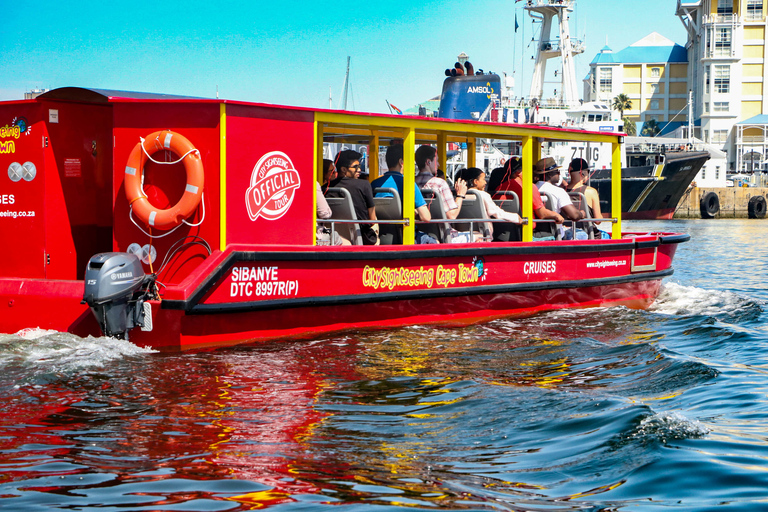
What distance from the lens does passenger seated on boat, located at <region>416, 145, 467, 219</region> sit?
8875mm

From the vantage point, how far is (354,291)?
7.58 metres

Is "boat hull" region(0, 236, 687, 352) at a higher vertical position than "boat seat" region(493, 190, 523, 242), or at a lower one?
lower

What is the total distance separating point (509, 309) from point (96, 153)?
4.84m

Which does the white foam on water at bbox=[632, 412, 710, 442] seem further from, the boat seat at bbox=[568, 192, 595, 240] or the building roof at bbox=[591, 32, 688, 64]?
the building roof at bbox=[591, 32, 688, 64]

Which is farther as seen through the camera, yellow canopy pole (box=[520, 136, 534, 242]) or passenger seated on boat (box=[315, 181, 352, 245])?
yellow canopy pole (box=[520, 136, 534, 242])

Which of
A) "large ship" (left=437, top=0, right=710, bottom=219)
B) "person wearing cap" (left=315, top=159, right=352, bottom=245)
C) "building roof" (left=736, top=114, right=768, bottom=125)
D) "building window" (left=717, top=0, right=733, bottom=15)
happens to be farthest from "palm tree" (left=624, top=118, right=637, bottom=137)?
"person wearing cap" (left=315, top=159, right=352, bottom=245)

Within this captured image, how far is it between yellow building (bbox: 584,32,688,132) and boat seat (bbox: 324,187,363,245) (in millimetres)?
83581

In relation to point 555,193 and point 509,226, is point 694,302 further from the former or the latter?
point 509,226

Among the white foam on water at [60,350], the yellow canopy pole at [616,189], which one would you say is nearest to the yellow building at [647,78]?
the yellow canopy pole at [616,189]

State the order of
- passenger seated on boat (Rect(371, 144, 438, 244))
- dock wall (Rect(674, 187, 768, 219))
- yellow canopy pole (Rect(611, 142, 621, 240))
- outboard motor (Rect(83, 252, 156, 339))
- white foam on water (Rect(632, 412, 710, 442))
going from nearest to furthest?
white foam on water (Rect(632, 412, 710, 442))
outboard motor (Rect(83, 252, 156, 339))
passenger seated on boat (Rect(371, 144, 438, 244))
yellow canopy pole (Rect(611, 142, 621, 240))
dock wall (Rect(674, 187, 768, 219))

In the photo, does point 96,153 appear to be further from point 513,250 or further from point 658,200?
point 658,200

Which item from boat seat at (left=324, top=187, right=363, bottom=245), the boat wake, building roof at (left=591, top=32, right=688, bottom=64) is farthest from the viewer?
building roof at (left=591, top=32, right=688, bottom=64)

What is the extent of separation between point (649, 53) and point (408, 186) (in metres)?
88.2

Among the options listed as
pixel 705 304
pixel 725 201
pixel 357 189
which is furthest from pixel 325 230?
pixel 725 201
